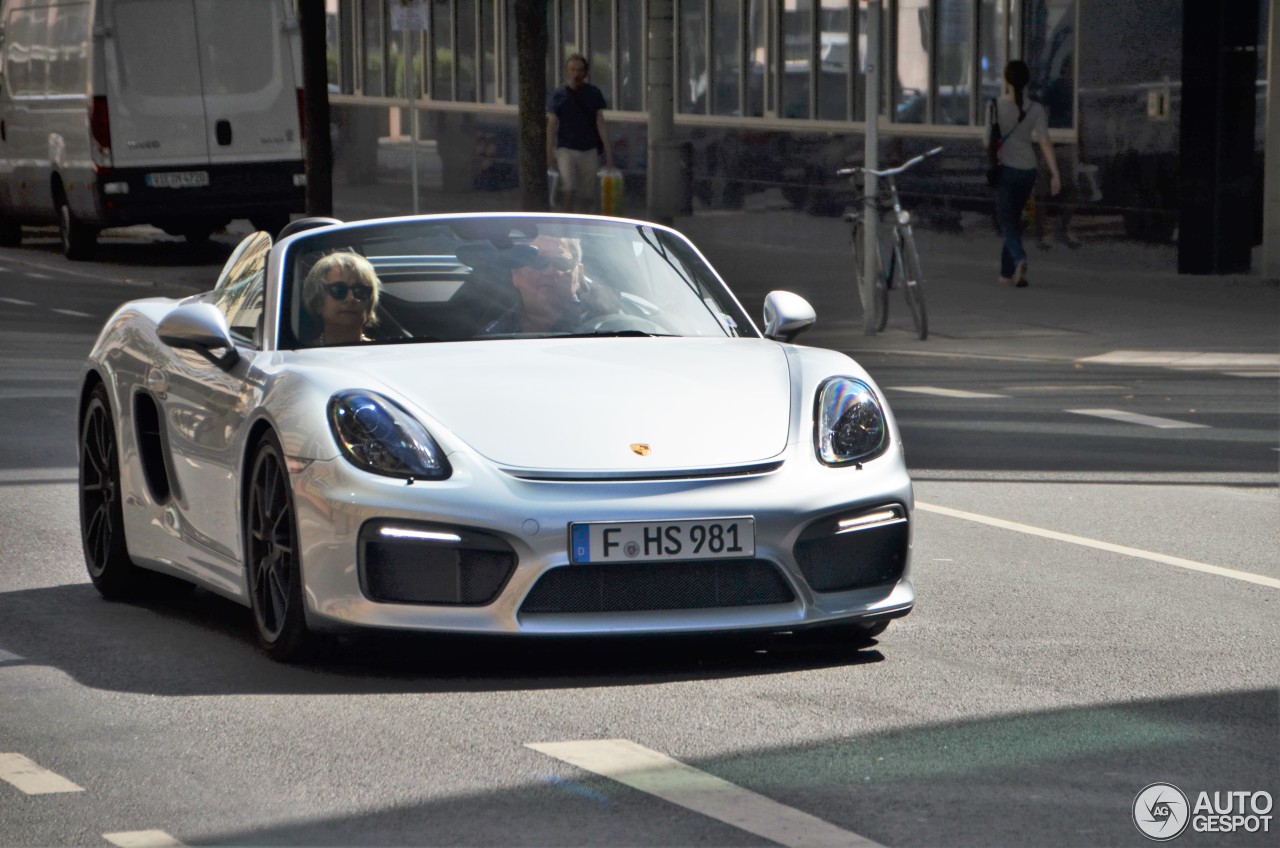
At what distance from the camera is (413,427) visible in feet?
21.6

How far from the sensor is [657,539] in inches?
254

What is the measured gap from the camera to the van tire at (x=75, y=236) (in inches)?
1088

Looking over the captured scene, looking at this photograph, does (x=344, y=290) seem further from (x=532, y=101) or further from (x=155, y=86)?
→ (x=155, y=86)

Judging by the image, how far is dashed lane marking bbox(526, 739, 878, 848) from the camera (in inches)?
195

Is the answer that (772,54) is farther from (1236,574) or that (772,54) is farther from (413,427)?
(413,427)

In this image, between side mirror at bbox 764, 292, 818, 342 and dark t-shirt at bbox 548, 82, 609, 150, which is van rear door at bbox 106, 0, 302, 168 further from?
side mirror at bbox 764, 292, 818, 342

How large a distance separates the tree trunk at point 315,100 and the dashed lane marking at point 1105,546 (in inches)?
703

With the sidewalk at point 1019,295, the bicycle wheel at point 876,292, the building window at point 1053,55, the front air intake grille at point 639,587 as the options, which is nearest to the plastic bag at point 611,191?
the sidewalk at point 1019,295

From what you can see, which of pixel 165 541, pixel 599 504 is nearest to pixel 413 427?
pixel 599 504

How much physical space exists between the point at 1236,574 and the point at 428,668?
3.13m

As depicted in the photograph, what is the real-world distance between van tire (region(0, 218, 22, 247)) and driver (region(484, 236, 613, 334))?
24.4 meters

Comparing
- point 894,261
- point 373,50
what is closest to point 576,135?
point 894,261

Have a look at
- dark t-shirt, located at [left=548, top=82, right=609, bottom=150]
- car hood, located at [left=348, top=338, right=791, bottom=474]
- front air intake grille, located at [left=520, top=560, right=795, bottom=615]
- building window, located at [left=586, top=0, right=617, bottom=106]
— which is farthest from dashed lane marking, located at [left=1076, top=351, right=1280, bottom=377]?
building window, located at [left=586, top=0, right=617, bottom=106]

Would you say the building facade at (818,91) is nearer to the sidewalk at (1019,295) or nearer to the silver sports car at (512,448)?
the sidewalk at (1019,295)
